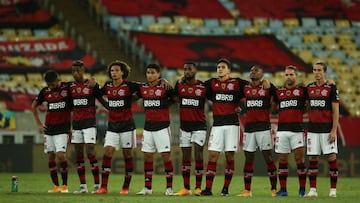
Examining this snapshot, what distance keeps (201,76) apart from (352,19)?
789 cm

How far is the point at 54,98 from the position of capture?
55.5 ft

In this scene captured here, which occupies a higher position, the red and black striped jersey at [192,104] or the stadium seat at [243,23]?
the stadium seat at [243,23]

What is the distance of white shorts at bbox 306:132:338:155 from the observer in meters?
15.8

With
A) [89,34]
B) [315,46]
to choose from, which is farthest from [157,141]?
[315,46]

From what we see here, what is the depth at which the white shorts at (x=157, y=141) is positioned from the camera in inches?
636

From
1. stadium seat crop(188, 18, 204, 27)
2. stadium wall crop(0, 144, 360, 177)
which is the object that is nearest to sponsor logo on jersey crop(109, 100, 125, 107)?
stadium wall crop(0, 144, 360, 177)

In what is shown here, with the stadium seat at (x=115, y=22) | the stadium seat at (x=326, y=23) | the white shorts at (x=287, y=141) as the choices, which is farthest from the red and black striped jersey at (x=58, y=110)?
the stadium seat at (x=326, y=23)

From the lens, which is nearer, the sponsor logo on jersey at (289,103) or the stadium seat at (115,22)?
the sponsor logo on jersey at (289,103)

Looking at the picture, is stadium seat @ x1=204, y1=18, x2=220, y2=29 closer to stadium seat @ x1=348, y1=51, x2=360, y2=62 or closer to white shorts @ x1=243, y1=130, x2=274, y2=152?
stadium seat @ x1=348, y1=51, x2=360, y2=62

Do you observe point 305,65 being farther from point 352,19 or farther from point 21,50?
point 21,50

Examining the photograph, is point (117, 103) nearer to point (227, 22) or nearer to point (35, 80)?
point (35, 80)

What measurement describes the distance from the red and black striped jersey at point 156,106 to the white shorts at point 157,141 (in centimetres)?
7

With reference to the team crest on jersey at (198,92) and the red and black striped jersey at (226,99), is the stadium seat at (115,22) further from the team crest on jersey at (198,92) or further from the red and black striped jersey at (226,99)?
the red and black striped jersey at (226,99)

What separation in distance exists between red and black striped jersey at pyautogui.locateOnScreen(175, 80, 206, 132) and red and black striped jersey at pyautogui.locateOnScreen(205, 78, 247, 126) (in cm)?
26
